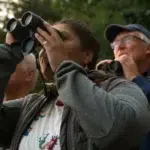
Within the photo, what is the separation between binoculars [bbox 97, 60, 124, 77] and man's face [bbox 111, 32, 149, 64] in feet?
1.36

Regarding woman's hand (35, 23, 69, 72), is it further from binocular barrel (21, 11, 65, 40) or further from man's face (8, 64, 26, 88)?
man's face (8, 64, 26, 88)

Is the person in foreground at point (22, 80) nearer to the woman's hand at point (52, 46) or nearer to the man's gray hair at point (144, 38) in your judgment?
the man's gray hair at point (144, 38)

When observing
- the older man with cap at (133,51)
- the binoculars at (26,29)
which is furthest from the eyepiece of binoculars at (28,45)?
the older man with cap at (133,51)

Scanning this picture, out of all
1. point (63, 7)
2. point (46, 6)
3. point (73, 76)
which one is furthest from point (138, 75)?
point (46, 6)

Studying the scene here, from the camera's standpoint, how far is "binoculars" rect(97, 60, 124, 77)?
10.2ft

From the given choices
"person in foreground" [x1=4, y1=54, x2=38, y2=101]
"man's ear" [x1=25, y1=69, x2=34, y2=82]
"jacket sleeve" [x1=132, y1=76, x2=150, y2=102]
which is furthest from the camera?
"man's ear" [x1=25, y1=69, x2=34, y2=82]

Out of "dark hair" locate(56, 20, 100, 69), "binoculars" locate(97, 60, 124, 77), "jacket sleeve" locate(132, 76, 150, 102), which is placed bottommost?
"jacket sleeve" locate(132, 76, 150, 102)

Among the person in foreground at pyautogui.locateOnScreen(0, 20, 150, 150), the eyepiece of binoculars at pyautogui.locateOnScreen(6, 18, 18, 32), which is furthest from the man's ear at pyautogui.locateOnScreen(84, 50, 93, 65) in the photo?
the eyepiece of binoculars at pyautogui.locateOnScreen(6, 18, 18, 32)

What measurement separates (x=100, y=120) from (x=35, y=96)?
645 millimetres

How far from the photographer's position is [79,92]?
8.63ft

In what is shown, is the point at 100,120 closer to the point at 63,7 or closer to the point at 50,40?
the point at 50,40

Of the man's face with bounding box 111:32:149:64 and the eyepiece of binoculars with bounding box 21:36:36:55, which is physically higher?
the eyepiece of binoculars with bounding box 21:36:36:55

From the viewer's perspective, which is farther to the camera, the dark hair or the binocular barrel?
the dark hair

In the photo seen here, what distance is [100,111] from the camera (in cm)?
259
